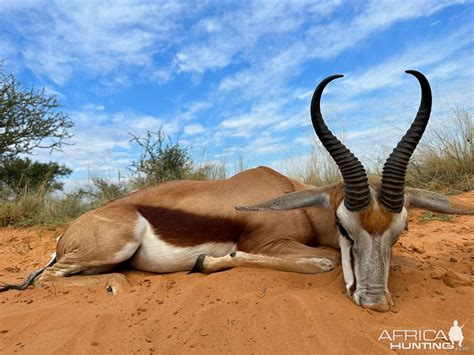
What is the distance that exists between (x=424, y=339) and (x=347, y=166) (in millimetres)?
1469

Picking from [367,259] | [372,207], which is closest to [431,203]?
[372,207]

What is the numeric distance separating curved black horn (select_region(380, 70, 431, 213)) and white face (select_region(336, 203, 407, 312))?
126 mm

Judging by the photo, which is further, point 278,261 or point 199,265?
point 199,265

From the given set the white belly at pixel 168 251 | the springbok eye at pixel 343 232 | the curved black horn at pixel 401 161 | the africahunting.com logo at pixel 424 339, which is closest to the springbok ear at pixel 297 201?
the springbok eye at pixel 343 232

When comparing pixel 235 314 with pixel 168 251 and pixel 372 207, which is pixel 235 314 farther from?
pixel 168 251

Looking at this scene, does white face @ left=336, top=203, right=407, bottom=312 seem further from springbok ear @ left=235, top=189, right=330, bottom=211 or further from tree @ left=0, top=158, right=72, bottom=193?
tree @ left=0, top=158, right=72, bottom=193

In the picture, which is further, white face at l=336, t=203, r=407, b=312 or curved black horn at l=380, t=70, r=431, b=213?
curved black horn at l=380, t=70, r=431, b=213

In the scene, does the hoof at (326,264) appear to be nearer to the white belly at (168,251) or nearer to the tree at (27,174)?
the white belly at (168,251)

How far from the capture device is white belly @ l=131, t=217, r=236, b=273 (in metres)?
4.42

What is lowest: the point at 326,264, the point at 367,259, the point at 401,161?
the point at 326,264

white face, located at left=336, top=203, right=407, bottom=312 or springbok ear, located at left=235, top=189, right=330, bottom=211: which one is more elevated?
springbok ear, located at left=235, top=189, right=330, bottom=211

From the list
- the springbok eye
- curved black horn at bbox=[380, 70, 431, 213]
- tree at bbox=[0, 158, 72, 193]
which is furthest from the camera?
tree at bbox=[0, 158, 72, 193]

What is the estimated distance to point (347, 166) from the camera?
342 centimetres

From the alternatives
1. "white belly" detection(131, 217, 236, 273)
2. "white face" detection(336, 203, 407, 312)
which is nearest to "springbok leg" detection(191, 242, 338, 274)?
"white belly" detection(131, 217, 236, 273)
